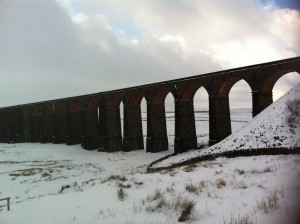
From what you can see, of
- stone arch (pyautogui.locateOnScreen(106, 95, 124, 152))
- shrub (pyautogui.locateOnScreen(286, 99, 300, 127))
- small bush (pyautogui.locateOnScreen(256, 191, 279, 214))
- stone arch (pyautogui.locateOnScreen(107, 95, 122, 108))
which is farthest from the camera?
stone arch (pyautogui.locateOnScreen(106, 95, 124, 152))

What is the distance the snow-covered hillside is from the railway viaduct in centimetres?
215

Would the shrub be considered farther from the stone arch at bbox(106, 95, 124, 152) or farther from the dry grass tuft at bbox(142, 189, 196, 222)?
the stone arch at bbox(106, 95, 124, 152)

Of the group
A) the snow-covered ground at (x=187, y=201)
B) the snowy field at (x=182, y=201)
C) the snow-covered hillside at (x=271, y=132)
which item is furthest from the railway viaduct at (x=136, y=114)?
the snow-covered ground at (x=187, y=201)

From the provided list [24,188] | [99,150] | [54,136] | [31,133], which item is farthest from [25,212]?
[31,133]

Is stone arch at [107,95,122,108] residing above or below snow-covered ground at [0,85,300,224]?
above

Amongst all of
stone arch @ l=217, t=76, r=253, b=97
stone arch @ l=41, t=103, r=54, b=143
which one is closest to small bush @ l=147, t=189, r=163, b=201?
stone arch @ l=217, t=76, r=253, b=97

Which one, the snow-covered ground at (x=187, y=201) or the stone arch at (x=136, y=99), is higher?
the stone arch at (x=136, y=99)

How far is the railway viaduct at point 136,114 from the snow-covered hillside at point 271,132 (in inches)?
84.6

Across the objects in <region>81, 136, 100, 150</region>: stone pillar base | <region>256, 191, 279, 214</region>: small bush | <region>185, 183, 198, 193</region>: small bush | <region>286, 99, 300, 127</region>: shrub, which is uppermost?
<region>286, 99, 300, 127</region>: shrub

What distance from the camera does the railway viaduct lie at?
22.8m

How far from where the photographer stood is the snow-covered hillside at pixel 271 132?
16811 millimetres

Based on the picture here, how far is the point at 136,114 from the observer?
35.2m

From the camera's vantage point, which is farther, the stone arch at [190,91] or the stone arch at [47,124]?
the stone arch at [47,124]

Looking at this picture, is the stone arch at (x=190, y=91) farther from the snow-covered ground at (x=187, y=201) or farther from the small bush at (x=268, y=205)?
the small bush at (x=268, y=205)
